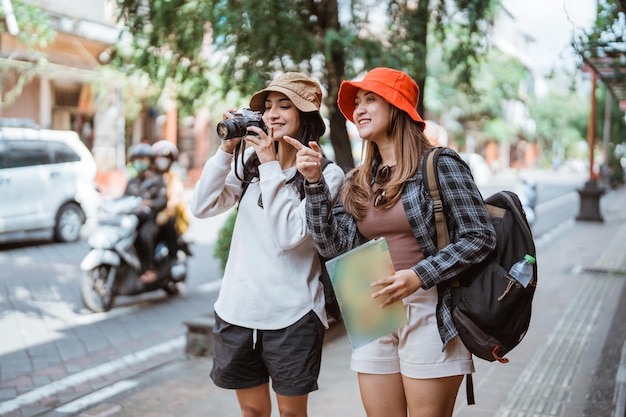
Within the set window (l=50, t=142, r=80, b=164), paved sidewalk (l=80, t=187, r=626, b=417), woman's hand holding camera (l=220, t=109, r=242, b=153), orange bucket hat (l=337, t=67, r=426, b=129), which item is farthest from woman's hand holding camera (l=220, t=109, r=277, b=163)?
window (l=50, t=142, r=80, b=164)

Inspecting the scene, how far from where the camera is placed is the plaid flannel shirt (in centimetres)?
233

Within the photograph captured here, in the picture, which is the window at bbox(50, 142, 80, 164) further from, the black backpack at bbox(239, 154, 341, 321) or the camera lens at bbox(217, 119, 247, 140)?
the camera lens at bbox(217, 119, 247, 140)

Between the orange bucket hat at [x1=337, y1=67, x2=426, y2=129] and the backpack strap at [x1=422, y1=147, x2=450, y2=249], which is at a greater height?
the orange bucket hat at [x1=337, y1=67, x2=426, y2=129]

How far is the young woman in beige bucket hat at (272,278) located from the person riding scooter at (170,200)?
5.23 m

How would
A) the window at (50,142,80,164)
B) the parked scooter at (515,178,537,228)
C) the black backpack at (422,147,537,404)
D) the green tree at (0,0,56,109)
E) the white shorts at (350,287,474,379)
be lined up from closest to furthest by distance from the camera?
the black backpack at (422,147,537,404)
the white shorts at (350,287,474,379)
the window at (50,142,80,164)
the parked scooter at (515,178,537,228)
the green tree at (0,0,56,109)

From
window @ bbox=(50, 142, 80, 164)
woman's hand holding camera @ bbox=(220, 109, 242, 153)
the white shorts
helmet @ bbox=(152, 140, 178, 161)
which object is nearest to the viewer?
the white shorts

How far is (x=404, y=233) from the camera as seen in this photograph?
96.9 inches

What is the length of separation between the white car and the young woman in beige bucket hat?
9.32 metres

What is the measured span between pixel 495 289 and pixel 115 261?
5.72 m

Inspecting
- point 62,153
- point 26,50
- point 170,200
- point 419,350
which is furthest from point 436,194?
point 26,50

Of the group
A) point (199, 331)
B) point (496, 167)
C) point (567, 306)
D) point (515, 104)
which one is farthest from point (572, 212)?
point (515, 104)

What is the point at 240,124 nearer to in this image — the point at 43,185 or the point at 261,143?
the point at 261,143

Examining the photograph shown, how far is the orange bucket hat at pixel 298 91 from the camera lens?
2.60 m

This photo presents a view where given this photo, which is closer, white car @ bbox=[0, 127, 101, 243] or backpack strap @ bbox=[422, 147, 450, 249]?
backpack strap @ bbox=[422, 147, 450, 249]
